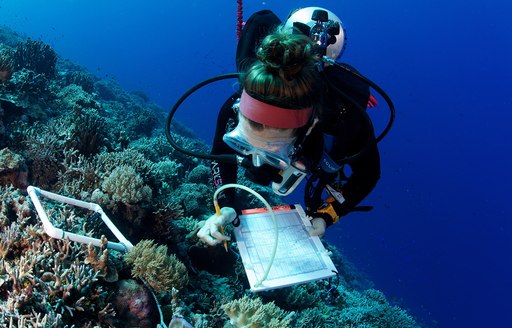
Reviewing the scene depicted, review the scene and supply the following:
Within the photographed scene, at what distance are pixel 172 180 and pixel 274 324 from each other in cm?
385

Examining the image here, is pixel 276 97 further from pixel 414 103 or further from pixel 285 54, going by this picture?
pixel 414 103

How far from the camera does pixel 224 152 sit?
3.46 meters

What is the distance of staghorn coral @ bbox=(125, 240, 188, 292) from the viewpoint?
2637 mm

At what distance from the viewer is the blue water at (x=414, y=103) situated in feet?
129

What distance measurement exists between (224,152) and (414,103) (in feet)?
317

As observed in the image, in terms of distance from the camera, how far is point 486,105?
88.2m

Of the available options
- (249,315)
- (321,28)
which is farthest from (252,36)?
(249,315)

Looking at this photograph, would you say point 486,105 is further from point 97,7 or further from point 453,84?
point 97,7

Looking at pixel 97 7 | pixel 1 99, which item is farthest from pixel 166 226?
pixel 97 7

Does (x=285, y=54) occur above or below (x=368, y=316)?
above

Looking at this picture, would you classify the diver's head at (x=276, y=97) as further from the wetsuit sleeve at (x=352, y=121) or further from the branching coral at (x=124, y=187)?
the branching coral at (x=124, y=187)

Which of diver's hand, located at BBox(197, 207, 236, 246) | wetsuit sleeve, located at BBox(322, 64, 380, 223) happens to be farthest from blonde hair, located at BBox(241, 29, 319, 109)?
diver's hand, located at BBox(197, 207, 236, 246)

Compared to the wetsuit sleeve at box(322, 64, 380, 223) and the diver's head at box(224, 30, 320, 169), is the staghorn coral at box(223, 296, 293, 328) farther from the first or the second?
the wetsuit sleeve at box(322, 64, 380, 223)

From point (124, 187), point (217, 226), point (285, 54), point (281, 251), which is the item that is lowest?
point (281, 251)
